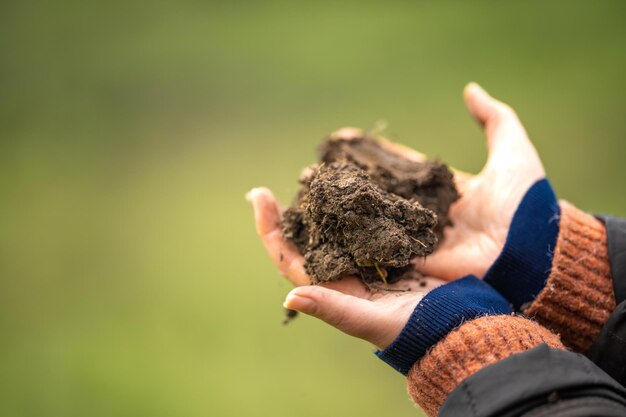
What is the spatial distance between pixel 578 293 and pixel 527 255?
7.6 inches

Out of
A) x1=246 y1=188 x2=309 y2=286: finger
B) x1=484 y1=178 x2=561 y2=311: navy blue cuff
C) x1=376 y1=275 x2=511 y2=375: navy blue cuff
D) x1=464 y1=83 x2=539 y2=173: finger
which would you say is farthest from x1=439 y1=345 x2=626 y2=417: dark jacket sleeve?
x1=464 y1=83 x2=539 y2=173: finger

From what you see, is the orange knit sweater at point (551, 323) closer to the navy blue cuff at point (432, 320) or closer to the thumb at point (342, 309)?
the navy blue cuff at point (432, 320)

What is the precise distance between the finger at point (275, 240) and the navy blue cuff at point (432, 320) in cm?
40

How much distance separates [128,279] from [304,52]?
88.2 inches

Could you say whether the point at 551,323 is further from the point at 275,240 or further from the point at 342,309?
the point at 275,240

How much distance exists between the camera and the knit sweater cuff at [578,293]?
1667 millimetres

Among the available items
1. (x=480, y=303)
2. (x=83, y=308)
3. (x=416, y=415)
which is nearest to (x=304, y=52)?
(x=83, y=308)

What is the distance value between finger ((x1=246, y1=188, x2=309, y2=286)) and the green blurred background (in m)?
1.31

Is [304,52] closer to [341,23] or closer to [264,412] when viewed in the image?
[341,23]

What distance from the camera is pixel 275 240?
6.03 ft

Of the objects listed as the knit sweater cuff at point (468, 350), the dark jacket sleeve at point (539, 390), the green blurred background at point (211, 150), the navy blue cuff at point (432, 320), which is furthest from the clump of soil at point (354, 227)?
the green blurred background at point (211, 150)

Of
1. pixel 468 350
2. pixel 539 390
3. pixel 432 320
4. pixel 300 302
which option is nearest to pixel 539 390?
pixel 539 390

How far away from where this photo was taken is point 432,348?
1414mm

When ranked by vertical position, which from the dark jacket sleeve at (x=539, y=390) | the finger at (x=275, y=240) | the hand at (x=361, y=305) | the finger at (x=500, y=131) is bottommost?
the dark jacket sleeve at (x=539, y=390)
